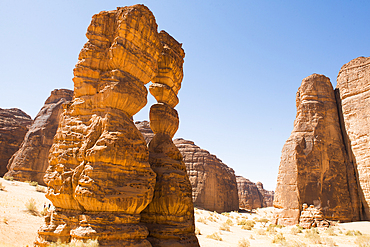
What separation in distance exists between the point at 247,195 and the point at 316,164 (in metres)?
41.3

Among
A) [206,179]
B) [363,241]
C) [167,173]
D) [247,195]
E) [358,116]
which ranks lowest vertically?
[363,241]

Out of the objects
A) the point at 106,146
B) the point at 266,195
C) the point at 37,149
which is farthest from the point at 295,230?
the point at 266,195

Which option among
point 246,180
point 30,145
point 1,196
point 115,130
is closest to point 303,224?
point 115,130

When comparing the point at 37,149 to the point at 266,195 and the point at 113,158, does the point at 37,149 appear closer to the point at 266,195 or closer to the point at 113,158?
the point at 113,158

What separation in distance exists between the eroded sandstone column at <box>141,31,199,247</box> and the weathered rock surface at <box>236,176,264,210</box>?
50.6 metres

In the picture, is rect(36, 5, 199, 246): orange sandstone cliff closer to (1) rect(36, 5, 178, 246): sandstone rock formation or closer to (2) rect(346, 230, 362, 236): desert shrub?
(1) rect(36, 5, 178, 246): sandstone rock formation

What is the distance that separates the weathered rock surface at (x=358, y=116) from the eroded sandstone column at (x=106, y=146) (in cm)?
1809

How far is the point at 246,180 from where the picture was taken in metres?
63.6

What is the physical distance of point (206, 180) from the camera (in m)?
35.7

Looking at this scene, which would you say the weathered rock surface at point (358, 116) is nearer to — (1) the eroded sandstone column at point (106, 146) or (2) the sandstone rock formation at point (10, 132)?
(1) the eroded sandstone column at point (106, 146)

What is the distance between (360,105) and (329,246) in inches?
473

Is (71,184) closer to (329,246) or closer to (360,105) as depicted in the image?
(329,246)

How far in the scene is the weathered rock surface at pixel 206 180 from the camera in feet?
115

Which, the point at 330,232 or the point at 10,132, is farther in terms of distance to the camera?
the point at 10,132
